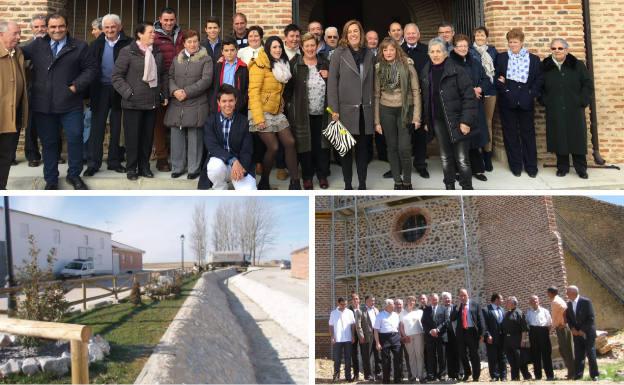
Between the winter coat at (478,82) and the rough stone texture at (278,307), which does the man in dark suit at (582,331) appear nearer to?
the rough stone texture at (278,307)

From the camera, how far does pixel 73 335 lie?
14.2 ft

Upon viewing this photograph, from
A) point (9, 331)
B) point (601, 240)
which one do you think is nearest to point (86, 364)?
point (9, 331)

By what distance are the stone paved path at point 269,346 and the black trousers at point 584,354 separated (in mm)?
2084

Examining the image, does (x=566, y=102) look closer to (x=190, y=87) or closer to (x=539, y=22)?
(x=539, y=22)

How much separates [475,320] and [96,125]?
477 cm

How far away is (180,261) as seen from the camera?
16.3 feet

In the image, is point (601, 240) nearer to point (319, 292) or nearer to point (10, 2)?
point (319, 292)

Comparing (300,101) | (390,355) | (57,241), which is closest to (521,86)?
(300,101)

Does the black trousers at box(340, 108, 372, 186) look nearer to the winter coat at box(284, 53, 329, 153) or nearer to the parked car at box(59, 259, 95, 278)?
the winter coat at box(284, 53, 329, 153)

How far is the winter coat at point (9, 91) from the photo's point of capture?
6238 millimetres

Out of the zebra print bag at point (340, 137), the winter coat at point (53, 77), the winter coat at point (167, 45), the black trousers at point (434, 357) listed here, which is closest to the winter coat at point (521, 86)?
the zebra print bag at point (340, 137)

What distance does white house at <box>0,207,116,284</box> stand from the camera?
466 centimetres

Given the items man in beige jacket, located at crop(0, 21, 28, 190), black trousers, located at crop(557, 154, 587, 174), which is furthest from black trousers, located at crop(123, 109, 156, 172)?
black trousers, located at crop(557, 154, 587, 174)

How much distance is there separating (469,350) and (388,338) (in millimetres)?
734
